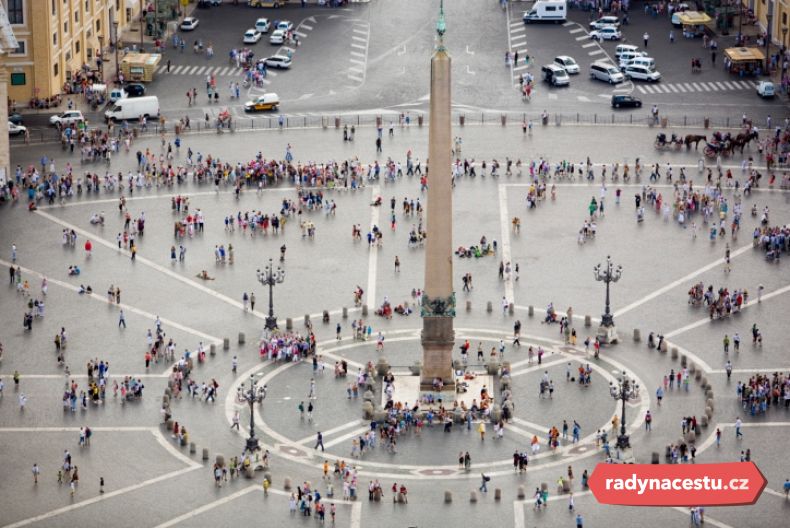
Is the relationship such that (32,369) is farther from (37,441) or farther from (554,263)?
(554,263)

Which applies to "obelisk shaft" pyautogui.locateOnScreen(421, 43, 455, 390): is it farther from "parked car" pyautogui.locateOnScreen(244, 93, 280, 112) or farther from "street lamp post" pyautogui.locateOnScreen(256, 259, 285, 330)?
"parked car" pyautogui.locateOnScreen(244, 93, 280, 112)

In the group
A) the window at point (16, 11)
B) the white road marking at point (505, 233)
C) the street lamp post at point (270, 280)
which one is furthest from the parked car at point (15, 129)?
the street lamp post at point (270, 280)

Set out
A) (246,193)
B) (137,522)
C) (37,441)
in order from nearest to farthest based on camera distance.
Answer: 1. (137,522)
2. (37,441)
3. (246,193)

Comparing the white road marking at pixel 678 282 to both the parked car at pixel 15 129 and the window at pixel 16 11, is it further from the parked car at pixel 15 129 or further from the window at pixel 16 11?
the window at pixel 16 11

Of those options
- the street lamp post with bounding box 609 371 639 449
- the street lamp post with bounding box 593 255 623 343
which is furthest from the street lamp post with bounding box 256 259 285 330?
the street lamp post with bounding box 609 371 639 449

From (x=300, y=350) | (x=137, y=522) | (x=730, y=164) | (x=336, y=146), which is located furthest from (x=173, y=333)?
(x=730, y=164)

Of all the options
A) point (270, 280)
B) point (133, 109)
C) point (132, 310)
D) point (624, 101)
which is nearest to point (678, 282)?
point (270, 280)
